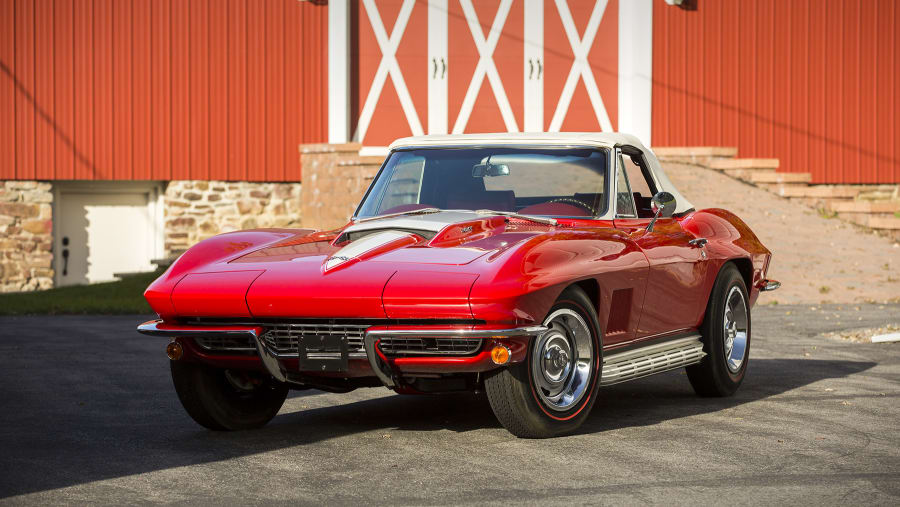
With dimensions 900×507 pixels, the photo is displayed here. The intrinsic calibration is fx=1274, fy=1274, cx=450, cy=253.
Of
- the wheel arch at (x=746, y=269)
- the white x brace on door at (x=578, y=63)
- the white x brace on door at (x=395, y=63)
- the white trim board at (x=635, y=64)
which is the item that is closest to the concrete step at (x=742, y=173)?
the white trim board at (x=635, y=64)

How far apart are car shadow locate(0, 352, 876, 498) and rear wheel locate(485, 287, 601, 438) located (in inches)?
8.3

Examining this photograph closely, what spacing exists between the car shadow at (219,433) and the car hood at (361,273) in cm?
64

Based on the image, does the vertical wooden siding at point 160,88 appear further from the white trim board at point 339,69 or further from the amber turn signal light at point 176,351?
the amber turn signal light at point 176,351

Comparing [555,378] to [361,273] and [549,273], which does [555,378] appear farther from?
[361,273]

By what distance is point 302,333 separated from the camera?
5.36 metres

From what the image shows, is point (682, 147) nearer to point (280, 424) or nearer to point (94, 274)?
point (94, 274)

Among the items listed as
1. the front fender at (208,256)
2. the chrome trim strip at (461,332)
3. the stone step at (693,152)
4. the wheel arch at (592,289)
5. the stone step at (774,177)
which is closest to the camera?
the chrome trim strip at (461,332)

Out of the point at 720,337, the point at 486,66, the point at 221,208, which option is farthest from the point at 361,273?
the point at 221,208

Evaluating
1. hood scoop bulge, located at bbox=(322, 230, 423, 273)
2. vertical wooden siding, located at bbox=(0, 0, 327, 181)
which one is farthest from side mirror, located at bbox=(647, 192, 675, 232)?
vertical wooden siding, located at bbox=(0, 0, 327, 181)

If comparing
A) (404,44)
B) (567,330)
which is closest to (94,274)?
(404,44)

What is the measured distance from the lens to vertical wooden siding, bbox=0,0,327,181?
20.6 m

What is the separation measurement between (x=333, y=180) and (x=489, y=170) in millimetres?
12910

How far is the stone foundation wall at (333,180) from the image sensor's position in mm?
18797

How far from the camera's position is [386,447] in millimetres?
5441
